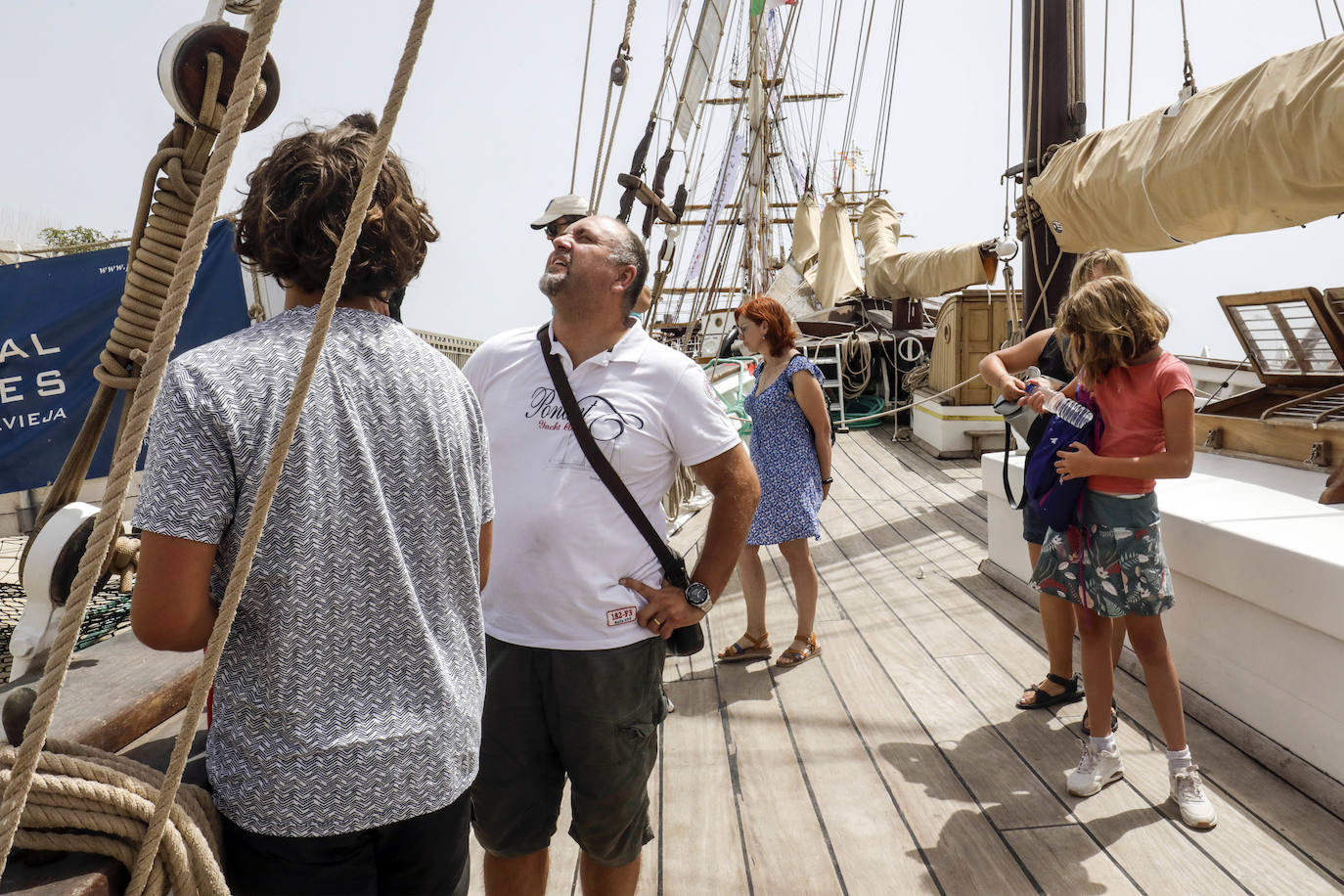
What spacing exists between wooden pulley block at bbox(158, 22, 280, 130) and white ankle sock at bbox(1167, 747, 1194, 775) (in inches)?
96.9

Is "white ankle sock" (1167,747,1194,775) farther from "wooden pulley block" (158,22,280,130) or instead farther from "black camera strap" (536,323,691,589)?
"wooden pulley block" (158,22,280,130)

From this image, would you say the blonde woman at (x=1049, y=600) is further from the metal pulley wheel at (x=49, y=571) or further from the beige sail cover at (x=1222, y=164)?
the metal pulley wheel at (x=49, y=571)

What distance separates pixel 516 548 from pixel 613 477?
Result: 216mm

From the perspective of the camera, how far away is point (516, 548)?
5.49 feet

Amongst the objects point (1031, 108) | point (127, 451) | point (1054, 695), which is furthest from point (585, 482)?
point (1031, 108)

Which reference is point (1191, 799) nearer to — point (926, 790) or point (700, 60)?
point (926, 790)

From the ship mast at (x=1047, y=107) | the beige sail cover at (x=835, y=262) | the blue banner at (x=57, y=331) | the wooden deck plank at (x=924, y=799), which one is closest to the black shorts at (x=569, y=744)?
the wooden deck plank at (x=924, y=799)

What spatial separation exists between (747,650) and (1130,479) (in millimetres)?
1685

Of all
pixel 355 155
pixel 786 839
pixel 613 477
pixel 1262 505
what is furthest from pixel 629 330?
pixel 1262 505

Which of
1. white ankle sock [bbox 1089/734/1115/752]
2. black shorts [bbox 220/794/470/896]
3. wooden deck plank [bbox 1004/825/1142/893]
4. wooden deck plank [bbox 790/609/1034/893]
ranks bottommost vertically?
wooden deck plank [bbox 790/609/1034/893]

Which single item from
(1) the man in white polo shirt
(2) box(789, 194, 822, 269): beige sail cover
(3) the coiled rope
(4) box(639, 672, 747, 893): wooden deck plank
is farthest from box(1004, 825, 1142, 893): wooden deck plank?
(2) box(789, 194, 822, 269): beige sail cover

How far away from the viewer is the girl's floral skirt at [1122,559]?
2.29 m

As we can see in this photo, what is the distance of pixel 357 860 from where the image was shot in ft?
3.42

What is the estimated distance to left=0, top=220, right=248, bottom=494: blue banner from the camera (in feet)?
24.6
